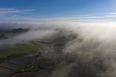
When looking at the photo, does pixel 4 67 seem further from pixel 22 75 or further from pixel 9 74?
pixel 22 75

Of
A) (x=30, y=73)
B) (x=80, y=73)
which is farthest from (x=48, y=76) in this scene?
(x=80, y=73)

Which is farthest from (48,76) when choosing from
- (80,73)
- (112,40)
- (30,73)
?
(112,40)

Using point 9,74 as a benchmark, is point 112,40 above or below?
above

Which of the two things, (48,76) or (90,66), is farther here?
(90,66)

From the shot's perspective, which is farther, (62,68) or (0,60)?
(0,60)

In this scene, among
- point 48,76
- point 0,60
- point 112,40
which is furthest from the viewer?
point 112,40

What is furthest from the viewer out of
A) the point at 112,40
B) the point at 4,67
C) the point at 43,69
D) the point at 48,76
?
the point at 112,40

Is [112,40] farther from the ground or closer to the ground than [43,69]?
farther from the ground

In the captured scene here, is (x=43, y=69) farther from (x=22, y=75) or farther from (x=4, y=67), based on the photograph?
(x=4, y=67)

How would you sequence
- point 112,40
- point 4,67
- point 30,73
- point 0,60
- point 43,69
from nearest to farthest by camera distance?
point 30,73
point 43,69
point 4,67
point 0,60
point 112,40
